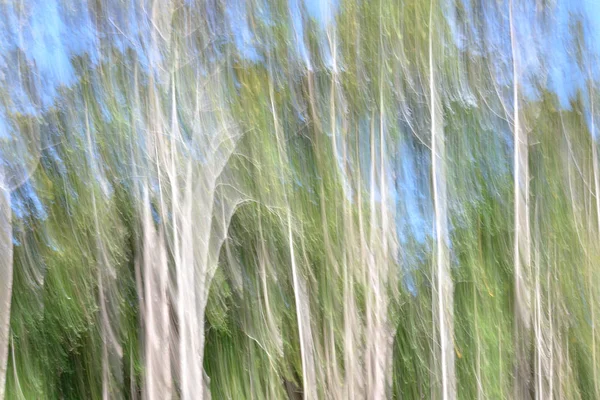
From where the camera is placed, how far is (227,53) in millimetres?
4012

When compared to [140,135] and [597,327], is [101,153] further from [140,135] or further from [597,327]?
[597,327]

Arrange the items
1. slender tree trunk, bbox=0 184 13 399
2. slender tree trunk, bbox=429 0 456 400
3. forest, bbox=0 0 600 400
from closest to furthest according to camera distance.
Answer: slender tree trunk, bbox=0 184 13 399
forest, bbox=0 0 600 400
slender tree trunk, bbox=429 0 456 400

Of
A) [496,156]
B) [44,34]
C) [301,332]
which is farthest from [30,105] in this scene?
[496,156]

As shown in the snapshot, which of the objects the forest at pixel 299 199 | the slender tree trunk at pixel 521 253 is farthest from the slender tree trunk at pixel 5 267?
the slender tree trunk at pixel 521 253

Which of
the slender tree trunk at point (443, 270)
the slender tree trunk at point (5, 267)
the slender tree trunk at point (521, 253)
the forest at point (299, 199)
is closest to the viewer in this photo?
the slender tree trunk at point (5, 267)

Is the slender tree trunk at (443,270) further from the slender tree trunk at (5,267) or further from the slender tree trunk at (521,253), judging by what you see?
the slender tree trunk at (5,267)

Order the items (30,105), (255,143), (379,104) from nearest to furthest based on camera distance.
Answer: (30,105), (255,143), (379,104)

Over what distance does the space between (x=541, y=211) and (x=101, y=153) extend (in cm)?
277

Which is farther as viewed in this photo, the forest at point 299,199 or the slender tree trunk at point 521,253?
the slender tree trunk at point 521,253

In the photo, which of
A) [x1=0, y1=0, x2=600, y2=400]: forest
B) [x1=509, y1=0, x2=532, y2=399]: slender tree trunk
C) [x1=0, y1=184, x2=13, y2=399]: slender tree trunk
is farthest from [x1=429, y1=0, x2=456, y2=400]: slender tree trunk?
[x1=0, y1=184, x2=13, y2=399]: slender tree trunk

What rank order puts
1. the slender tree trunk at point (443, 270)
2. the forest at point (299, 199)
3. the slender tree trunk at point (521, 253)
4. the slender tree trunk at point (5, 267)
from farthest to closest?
1. the slender tree trunk at point (521, 253)
2. the slender tree trunk at point (443, 270)
3. the forest at point (299, 199)
4. the slender tree trunk at point (5, 267)

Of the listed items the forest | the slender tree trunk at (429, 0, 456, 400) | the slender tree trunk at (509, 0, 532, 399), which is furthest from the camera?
the slender tree trunk at (509, 0, 532, 399)

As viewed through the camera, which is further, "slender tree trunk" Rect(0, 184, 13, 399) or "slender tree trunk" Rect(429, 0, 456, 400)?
"slender tree trunk" Rect(429, 0, 456, 400)

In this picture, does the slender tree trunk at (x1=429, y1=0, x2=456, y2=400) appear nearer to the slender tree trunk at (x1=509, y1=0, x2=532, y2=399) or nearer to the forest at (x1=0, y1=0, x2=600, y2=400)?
the forest at (x1=0, y1=0, x2=600, y2=400)
